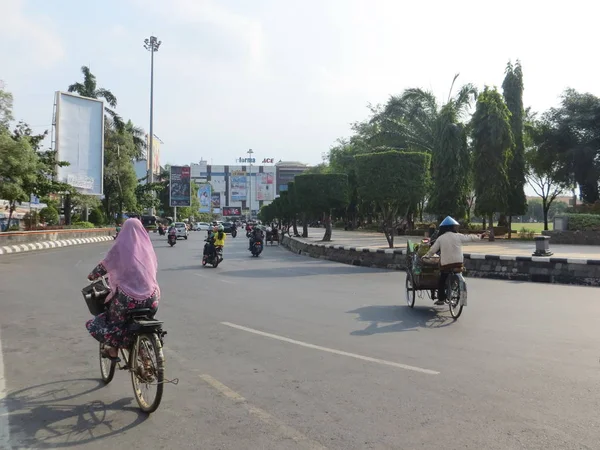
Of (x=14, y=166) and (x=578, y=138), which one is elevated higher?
(x=578, y=138)

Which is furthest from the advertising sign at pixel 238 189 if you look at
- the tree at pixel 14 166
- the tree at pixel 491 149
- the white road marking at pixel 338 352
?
the white road marking at pixel 338 352

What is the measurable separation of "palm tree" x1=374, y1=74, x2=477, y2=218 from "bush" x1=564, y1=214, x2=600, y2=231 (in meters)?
6.06

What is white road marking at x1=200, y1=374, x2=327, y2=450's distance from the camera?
394 cm

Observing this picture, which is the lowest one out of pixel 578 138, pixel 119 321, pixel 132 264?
pixel 119 321

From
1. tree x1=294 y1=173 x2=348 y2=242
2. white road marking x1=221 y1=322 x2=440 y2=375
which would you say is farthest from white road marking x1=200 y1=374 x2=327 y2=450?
tree x1=294 y1=173 x2=348 y2=242

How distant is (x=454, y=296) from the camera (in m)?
8.95

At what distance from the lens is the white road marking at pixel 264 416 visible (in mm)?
3936

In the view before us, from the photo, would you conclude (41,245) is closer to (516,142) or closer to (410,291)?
(410,291)

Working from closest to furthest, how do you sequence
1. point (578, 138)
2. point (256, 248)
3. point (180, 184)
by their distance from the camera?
point (256, 248) < point (578, 138) < point (180, 184)

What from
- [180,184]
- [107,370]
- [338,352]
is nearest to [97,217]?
[180,184]

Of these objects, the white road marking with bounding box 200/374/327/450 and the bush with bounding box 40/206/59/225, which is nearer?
the white road marking with bounding box 200/374/327/450

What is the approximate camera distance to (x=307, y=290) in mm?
13008

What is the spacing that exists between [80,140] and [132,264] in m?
41.3

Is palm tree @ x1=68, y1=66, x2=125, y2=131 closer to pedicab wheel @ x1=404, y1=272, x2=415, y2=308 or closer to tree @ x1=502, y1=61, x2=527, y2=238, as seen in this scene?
tree @ x1=502, y1=61, x2=527, y2=238
